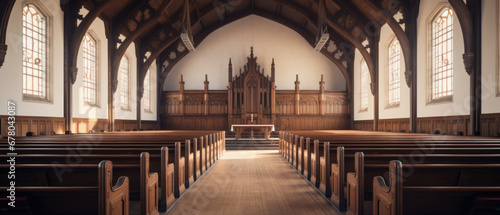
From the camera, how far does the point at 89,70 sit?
39.5 feet

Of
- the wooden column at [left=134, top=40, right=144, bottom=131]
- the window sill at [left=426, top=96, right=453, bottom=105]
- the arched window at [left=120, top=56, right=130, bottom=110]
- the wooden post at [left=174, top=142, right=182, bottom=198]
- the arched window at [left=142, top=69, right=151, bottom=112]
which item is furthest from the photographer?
the arched window at [left=142, top=69, right=151, bottom=112]

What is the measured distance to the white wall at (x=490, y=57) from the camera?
298 inches

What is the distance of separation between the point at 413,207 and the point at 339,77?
17.1 meters

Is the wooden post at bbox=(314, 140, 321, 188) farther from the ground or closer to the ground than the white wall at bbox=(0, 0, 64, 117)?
closer to the ground

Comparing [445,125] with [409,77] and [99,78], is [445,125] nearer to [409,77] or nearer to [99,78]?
[409,77]

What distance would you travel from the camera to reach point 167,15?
14.9 metres

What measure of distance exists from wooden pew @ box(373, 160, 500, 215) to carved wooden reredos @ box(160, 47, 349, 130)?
14.8 meters

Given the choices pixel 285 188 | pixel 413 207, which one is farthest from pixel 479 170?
pixel 285 188

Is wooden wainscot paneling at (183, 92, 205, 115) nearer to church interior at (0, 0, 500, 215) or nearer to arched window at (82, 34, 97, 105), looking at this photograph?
church interior at (0, 0, 500, 215)

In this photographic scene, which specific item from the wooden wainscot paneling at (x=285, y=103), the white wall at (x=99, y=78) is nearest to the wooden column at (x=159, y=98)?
the white wall at (x=99, y=78)

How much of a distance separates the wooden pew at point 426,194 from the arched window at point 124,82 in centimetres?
1395

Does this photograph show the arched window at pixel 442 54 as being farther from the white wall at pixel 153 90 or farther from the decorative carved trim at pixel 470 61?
the white wall at pixel 153 90

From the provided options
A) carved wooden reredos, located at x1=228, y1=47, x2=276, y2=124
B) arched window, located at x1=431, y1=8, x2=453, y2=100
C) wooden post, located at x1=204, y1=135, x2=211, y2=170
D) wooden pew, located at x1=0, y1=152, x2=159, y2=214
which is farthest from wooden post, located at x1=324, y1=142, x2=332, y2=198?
carved wooden reredos, located at x1=228, y1=47, x2=276, y2=124

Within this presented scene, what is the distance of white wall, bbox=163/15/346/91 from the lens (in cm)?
1911
